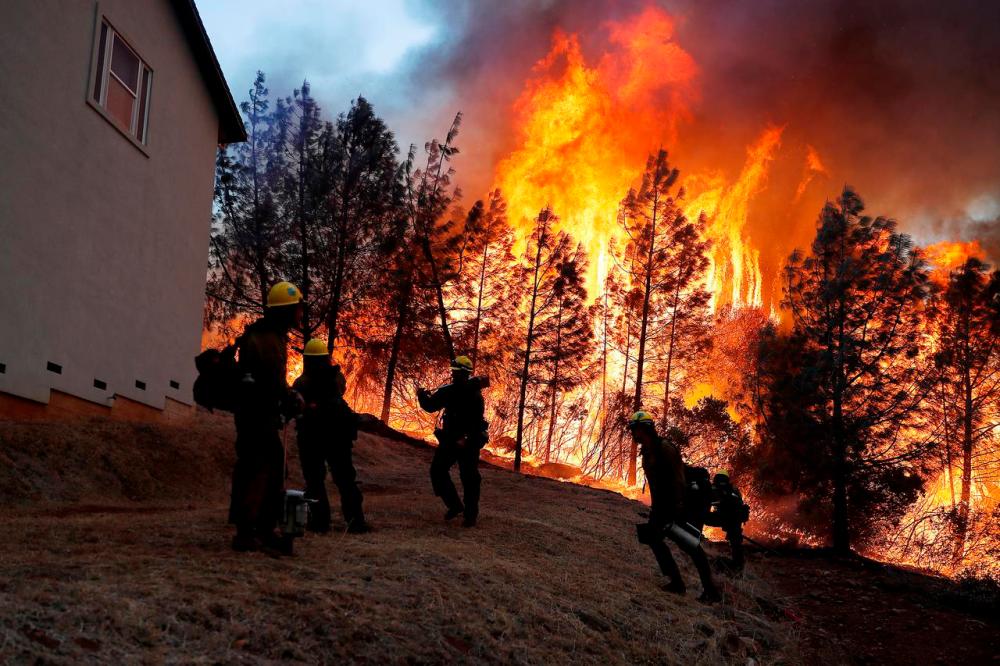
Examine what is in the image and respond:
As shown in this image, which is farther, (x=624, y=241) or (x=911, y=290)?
(x=624, y=241)

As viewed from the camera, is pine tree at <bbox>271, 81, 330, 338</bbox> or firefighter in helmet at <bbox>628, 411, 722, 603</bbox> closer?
firefighter in helmet at <bbox>628, 411, 722, 603</bbox>

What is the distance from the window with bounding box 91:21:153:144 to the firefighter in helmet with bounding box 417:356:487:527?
7873 millimetres

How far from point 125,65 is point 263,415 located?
35.4 feet

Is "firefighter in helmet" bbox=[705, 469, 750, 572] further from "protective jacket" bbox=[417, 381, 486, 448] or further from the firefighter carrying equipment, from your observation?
the firefighter carrying equipment

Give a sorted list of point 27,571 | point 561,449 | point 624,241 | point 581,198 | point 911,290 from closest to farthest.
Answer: point 27,571, point 911,290, point 624,241, point 561,449, point 581,198

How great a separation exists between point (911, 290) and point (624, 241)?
15.6 metres

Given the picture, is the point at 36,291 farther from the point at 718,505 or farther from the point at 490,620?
the point at 718,505

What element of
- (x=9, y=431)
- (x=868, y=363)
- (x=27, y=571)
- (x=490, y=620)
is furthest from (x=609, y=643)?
(x=868, y=363)

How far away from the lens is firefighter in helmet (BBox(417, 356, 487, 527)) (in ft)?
31.3

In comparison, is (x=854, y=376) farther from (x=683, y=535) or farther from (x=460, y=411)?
(x=460, y=411)

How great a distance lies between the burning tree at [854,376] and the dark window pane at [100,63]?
19.1 meters

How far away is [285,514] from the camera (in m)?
5.73

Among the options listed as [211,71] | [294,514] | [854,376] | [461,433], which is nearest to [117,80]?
[211,71]

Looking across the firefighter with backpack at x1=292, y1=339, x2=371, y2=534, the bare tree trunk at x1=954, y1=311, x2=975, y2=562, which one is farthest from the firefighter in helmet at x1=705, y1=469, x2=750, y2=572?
the bare tree trunk at x1=954, y1=311, x2=975, y2=562
